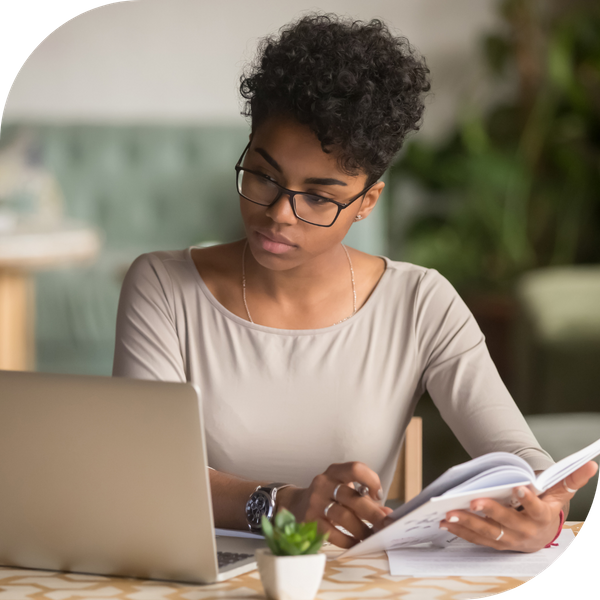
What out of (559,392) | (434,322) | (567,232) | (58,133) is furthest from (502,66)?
(434,322)

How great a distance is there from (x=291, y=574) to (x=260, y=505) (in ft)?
0.81

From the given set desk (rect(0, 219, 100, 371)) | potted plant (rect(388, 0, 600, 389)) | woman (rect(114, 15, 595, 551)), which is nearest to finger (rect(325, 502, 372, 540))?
woman (rect(114, 15, 595, 551))

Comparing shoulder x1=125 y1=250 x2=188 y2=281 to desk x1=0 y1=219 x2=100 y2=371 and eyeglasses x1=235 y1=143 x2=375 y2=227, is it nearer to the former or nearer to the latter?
eyeglasses x1=235 y1=143 x2=375 y2=227

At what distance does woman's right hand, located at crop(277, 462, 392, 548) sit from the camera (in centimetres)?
87

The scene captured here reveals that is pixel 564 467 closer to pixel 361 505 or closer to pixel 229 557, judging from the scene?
pixel 361 505

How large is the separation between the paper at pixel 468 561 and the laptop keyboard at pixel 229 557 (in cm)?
16

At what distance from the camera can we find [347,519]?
88 cm

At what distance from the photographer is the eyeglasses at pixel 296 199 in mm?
1082

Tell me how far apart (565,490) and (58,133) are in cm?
327

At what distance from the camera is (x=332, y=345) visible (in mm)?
1276

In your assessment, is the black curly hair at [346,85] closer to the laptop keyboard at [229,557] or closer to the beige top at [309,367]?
the beige top at [309,367]

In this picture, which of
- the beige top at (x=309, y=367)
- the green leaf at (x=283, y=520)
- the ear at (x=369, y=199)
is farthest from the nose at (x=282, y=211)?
the green leaf at (x=283, y=520)

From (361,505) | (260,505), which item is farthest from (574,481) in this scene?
(260,505)

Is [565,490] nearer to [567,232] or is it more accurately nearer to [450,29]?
[567,232]
